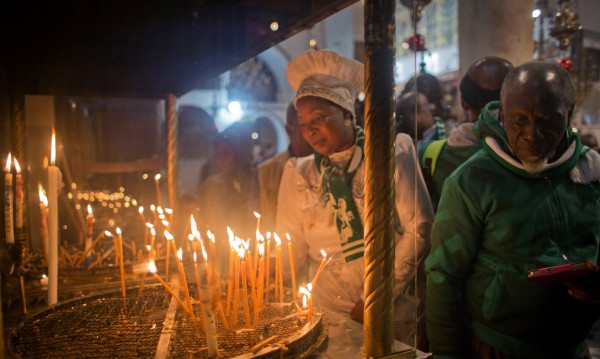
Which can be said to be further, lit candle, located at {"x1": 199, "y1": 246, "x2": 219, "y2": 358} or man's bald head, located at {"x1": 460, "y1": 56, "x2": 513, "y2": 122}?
man's bald head, located at {"x1": 460, "y1": 56, "x2": 513, "y2": 122}

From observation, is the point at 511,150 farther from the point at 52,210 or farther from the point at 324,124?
the point at 52,210

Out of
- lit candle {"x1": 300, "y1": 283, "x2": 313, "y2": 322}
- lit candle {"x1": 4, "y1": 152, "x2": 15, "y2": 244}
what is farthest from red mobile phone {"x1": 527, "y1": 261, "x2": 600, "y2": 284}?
lit candle {"x1": 4, "y1": 152, "x2": 15, "y2": 244}

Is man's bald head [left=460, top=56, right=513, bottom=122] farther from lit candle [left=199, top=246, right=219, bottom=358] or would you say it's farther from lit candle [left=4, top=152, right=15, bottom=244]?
lit candle [left=4, top=152, right=15, bottom=244]

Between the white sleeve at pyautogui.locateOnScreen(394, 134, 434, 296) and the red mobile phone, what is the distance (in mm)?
707

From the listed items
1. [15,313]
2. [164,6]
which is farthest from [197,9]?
[15,313]

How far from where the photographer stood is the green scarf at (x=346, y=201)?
2.56 m

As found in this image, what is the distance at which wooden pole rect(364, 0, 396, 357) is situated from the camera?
133 centimetres

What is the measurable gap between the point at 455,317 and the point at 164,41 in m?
2.29

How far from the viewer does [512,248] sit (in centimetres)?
210

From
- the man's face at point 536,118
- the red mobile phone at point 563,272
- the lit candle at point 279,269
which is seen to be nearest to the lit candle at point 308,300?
the lit candle at point 279,269

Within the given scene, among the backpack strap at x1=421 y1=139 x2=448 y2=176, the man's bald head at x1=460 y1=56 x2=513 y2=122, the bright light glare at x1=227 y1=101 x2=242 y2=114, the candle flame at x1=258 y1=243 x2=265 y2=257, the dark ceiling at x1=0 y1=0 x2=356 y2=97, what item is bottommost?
the candle flame at x1=258 y1=243 x2=265 y2=257

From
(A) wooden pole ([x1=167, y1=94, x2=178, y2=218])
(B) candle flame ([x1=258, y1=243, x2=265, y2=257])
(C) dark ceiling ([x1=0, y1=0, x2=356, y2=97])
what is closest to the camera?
(B) candle flame ([x1=258, y1=243, x2=265, y2=257])

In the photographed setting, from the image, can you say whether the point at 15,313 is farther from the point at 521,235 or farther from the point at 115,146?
the point at 115,146

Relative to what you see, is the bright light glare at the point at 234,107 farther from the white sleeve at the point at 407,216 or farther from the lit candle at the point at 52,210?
the lit candle at the point at 52,210
